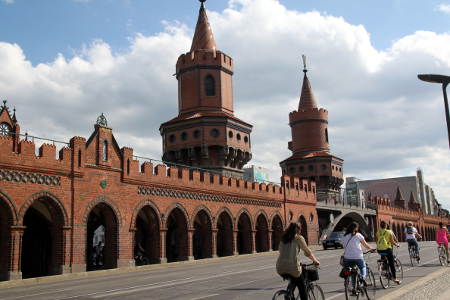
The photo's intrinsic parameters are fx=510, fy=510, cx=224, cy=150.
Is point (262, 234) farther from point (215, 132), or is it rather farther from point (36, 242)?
point (36, 242)

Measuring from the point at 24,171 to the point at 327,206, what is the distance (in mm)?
33785

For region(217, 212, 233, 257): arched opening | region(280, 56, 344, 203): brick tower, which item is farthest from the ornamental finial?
region(280, 56, 344, 203): brick tower

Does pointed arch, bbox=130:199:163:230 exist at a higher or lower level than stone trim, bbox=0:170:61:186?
lower

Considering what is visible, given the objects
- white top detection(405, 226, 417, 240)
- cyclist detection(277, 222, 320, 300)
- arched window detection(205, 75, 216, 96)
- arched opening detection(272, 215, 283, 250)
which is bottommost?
cyclist detection(277, 222, 320, 300)

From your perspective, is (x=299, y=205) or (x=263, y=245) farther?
(x=299, y=205)

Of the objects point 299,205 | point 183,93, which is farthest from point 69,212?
point 299,205

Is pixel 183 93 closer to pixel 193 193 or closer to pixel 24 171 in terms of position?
pixel 193 193

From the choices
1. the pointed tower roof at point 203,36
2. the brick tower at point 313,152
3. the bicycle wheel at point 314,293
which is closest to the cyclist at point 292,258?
the bicycle wheel at point 314,293

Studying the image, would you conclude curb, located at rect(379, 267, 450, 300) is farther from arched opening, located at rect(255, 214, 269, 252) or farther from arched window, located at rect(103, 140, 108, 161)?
arched opening, located at rect(255, 214, 269, 252)

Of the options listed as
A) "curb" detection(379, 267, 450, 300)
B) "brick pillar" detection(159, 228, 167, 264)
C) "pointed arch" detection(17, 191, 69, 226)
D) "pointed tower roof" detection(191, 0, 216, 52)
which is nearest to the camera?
"curb" detection(379, 267, 450, 300)

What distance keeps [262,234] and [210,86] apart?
1250cm

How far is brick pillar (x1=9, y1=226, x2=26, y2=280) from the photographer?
65.6 ft

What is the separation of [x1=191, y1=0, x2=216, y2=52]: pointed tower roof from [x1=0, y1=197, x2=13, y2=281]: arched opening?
25.4 m

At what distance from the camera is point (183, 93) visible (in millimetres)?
42156
